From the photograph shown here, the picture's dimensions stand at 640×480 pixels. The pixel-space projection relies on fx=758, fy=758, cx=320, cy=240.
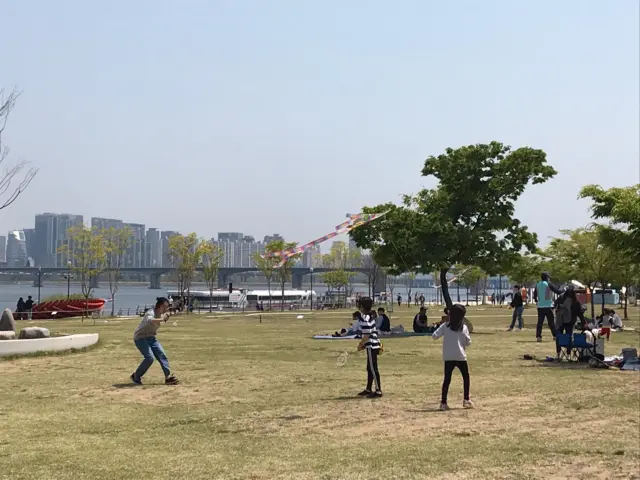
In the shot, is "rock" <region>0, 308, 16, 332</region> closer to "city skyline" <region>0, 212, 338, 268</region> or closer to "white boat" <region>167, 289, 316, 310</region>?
"white boat" <region>167, 289, 316, 310</region>

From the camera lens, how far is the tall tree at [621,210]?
2070 cm

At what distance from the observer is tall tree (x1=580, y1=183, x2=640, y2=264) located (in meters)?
20.7

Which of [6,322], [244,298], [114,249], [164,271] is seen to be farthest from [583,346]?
[164,271]

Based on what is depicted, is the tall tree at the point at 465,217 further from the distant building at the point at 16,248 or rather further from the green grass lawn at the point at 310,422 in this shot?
the distant building at the point at 16,248

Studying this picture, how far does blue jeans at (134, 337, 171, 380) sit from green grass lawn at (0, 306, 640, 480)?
294 mm

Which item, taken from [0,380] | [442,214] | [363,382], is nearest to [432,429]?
[363,382]

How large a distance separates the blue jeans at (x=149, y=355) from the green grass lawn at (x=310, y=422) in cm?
29

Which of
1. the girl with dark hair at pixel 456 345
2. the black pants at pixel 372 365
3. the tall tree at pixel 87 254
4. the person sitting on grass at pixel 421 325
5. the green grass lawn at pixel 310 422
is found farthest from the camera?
the tall tree at pixel 87 254

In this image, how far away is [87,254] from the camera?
5791cm

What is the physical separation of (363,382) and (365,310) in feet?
7.01

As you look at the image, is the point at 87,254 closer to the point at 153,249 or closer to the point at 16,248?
the point at 153,249

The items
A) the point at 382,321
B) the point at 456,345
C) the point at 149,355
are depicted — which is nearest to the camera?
the point at 456,345

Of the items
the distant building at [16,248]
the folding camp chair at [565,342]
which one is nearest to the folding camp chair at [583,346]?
the folding camp chair at [565,342]

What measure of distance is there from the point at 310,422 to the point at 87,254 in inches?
2015
